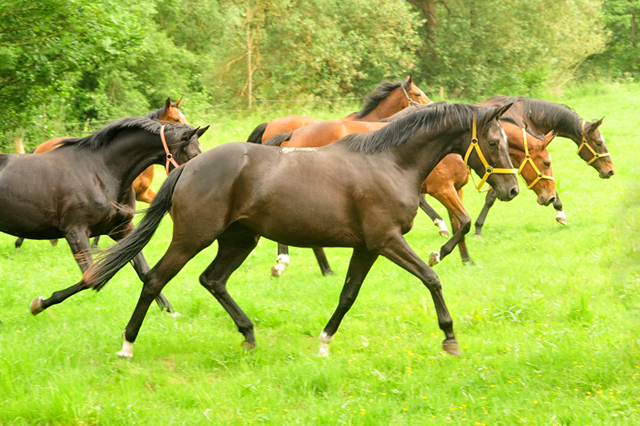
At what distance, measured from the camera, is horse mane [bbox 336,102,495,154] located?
5.21 m

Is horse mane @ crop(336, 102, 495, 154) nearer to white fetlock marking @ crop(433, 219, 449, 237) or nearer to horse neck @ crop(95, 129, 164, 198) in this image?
horse neck @ crop(95, 129, 164, 198)

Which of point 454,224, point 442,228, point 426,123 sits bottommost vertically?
point 442,228

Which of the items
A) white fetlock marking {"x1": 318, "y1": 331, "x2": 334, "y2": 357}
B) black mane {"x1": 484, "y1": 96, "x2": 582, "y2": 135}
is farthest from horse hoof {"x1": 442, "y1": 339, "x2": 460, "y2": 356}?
black mane {"x1": 484, "y1": 96, "x2": 582, "y2": 135}

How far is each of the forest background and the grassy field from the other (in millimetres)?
4580

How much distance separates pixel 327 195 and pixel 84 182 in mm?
2644

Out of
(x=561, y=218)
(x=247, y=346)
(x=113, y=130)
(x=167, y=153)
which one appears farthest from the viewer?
(x=561, y=218)

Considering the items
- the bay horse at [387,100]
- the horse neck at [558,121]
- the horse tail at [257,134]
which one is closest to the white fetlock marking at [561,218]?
the horse neck at [558,121]

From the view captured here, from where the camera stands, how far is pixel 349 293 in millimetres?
5242

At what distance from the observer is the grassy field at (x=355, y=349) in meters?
4.12

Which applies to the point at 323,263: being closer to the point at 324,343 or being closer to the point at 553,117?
the point at 324,343

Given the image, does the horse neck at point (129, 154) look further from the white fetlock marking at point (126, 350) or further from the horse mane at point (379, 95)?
the horse mane at point (379, 95)

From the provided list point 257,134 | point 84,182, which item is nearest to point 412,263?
point 84,182

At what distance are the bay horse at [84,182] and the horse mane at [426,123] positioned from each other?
6.17 ft

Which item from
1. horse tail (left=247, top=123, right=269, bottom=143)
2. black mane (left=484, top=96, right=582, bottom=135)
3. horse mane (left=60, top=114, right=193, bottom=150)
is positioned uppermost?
horse mane (left=60, top=114, right=193, bottom=150)
